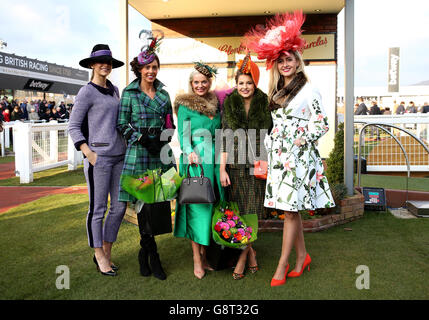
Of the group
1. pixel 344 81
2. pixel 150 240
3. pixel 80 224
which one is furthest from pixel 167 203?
pixel 344 81

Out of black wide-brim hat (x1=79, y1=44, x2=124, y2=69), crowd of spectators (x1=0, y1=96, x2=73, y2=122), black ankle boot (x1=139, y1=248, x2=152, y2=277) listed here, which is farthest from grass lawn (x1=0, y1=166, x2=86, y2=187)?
crowd of spectators (x1=0, y1=96, x2=73, y2=122)

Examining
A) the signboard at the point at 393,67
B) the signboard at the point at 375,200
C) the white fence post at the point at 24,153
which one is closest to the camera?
the signboard at the point at 375,200

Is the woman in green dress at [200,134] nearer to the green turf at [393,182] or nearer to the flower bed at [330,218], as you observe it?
the flower bed at [330,218]

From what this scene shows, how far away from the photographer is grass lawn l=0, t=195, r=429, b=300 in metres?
2.69

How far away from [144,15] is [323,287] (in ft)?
22.9

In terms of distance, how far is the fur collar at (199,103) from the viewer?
2.92 m

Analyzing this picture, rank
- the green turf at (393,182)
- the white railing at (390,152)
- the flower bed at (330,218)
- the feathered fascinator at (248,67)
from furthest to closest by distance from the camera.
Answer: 1. the white railing at (390,152)
2. the green turf at (393,182)
3. the flower bed at (330,218)
4. the feathered fascinator at (248,67)

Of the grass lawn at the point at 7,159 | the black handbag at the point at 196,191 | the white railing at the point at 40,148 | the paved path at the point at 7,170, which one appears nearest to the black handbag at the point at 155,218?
the black handbag at the point at 196,191

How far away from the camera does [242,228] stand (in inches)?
117

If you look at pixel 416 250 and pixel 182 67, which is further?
pixel 182 67

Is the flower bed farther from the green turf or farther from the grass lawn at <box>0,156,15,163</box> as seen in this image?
the grass lawn at <box>0,156,15,163</box>

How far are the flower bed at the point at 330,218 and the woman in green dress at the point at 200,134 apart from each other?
1397mm

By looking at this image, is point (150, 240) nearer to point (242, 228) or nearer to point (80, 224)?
point (242, 228)

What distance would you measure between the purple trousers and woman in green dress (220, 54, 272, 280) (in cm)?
94
